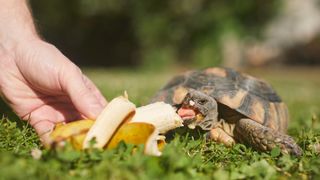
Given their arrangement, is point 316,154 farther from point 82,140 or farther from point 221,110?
point 82,140

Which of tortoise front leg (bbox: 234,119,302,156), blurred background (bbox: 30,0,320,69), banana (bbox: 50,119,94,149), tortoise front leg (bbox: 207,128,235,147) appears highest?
banana (bbox: 50,119,94,149)

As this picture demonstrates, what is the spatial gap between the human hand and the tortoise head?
59 cm

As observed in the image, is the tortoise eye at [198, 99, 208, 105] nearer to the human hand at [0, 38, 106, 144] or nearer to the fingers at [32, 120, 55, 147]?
the human hand at [0, 38, 106, 144]

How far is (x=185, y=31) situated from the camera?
1894 centimetres

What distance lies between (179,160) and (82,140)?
0.57 meters

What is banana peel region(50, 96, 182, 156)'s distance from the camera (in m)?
2.97

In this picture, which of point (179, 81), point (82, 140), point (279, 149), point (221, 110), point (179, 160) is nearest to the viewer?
point (179, 160)

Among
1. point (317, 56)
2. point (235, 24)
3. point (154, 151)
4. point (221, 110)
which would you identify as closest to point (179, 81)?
point (221, 110)

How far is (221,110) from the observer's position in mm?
4223

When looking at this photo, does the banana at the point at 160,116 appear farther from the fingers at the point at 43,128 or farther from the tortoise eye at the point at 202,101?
the fingers at the point at 43,128

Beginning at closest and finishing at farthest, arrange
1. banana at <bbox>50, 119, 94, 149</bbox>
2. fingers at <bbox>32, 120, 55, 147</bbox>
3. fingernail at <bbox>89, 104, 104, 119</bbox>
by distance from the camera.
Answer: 1. banana at <bbox>50, 119, 94, 149</bbox>
2. fingernail at <bbox>89, 104, 104, 119</bbox>
3. fingers at <bbox>32, 120, 55, 147</bbox>

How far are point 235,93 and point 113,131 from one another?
1.39m

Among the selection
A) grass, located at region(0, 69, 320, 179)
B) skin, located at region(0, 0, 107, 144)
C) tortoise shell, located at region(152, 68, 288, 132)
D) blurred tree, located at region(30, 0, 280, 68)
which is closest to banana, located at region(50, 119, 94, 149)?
grass, located at region(0, 69, 320, 179)

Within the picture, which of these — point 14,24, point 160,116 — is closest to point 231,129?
point 160,116
